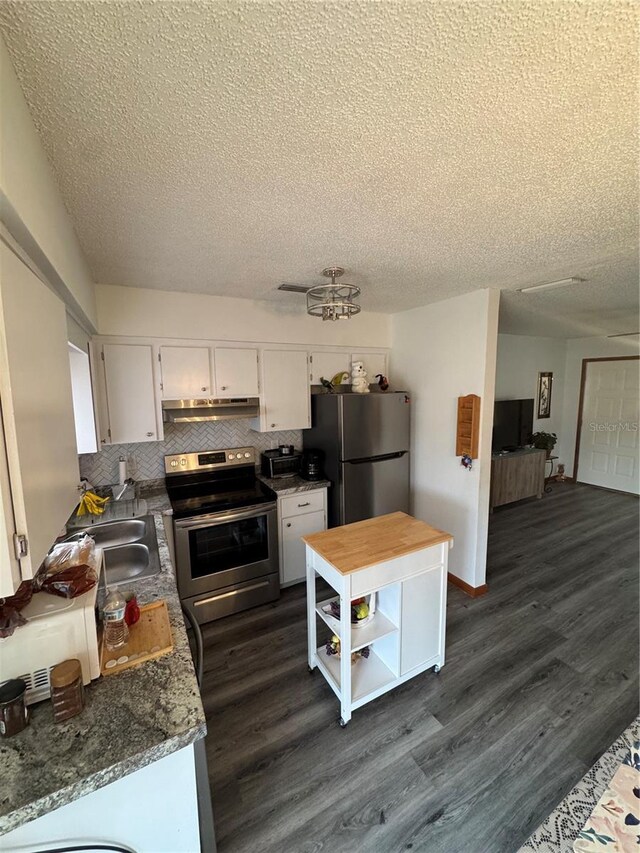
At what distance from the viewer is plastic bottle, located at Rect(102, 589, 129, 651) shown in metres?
1.09

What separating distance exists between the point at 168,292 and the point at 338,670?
9.32 ft

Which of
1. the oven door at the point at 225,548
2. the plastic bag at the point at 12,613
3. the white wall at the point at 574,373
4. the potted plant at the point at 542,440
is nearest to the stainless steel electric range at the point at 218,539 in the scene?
the oven door at the point at 225,548

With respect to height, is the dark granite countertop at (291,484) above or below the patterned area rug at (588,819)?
above

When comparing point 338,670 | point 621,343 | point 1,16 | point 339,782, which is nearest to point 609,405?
point 621,343

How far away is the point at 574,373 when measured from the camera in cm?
546

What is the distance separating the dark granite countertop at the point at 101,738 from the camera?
0.70 metres

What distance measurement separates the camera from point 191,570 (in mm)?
2396

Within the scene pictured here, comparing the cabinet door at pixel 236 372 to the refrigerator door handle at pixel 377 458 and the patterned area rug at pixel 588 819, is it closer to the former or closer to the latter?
the refrigerator door handle at pixel 377 458

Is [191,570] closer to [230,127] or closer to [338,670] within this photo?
[338,670]

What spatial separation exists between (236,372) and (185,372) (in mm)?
401

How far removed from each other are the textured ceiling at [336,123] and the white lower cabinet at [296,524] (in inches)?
74.1

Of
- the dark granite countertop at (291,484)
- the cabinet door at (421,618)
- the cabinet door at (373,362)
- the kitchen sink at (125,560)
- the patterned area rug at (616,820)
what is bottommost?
the cabinet door at (421,618)

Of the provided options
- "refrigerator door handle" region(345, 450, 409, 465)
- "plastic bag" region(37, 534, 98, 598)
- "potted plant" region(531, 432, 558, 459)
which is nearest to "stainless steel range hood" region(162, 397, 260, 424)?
"refrigerator door handle" region(345, 450, 409, 465)

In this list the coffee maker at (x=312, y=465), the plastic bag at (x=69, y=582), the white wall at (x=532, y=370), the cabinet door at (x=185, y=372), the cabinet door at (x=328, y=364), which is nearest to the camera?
the plastic bag at (x=69, y=582)
